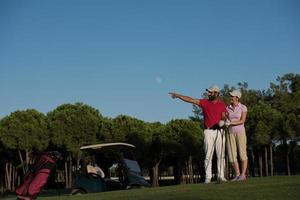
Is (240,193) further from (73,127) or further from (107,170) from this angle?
(73,127)

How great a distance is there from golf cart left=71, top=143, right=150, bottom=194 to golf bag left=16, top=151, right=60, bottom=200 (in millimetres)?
5323

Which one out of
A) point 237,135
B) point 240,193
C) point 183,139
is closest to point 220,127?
point 237,135

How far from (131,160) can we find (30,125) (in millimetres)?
31184

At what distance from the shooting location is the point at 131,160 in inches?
699

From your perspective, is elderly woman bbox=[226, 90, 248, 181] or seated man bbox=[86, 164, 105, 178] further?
seated man bbox=[86, 164, 105, 178]

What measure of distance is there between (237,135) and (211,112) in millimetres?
862

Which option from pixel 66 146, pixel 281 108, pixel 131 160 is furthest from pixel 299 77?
pixel 131 160

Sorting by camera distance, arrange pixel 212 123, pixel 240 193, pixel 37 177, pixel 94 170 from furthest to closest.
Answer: pixel 94 170
pixel 212 123
pixel 37 177
pixel 240 193

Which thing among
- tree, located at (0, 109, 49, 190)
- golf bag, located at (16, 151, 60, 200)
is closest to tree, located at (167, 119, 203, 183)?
tree, located at (0, 109, 49, 190)

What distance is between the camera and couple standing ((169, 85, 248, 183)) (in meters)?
11.8

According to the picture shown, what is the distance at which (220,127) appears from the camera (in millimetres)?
11812

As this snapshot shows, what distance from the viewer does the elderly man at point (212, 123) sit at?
38.5 ft

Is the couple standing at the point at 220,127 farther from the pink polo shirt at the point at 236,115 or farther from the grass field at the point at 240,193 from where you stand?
the grass field at the point at 240,193

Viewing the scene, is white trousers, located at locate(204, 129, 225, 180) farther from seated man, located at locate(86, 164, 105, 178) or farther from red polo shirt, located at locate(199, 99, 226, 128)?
seated man, located at locate(86, 164, 105, 178)
